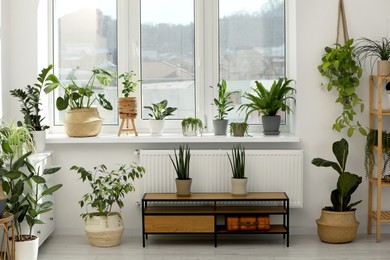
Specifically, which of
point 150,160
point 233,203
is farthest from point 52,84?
point 233,203

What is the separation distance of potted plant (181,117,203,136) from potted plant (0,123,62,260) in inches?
50.3

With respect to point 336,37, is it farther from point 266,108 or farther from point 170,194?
point 170,194

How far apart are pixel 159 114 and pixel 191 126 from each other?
304mm

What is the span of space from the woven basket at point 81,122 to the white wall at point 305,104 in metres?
0.15

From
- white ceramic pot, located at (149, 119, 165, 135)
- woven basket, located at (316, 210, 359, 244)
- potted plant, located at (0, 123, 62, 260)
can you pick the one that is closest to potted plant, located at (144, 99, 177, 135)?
white ceramic pot, located at (149, 119, 165, 135)

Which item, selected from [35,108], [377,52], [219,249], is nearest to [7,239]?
[35,108]

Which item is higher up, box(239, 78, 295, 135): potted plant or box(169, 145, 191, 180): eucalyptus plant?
box(239, 78, 295, 135): potted plant

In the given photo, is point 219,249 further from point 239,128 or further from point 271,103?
point 271,103

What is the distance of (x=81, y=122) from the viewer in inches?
241

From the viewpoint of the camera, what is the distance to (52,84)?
6.04 m

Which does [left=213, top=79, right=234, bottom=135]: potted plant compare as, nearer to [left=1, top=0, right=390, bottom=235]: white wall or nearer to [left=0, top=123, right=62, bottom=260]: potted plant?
[left=1, top=0, right=390, bottom=235]: white wall

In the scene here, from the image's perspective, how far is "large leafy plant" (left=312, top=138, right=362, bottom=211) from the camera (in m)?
5.84

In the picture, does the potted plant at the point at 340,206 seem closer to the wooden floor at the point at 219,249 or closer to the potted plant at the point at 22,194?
the wooden floor at the point at 219,249

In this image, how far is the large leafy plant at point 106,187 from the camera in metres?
5.84
